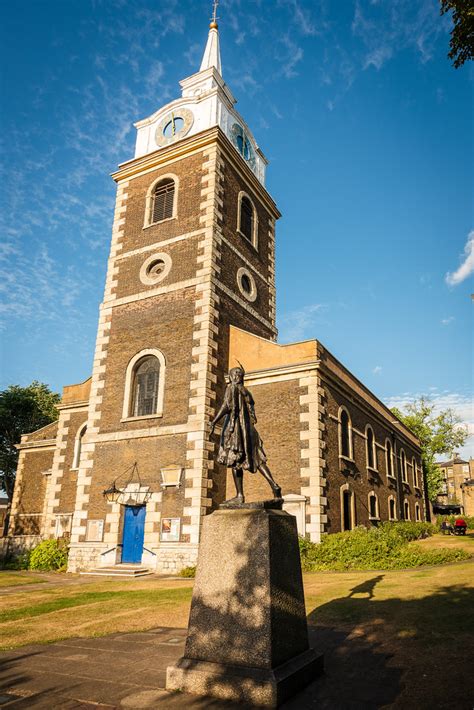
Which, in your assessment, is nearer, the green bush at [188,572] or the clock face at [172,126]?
the green bush at [188,572]

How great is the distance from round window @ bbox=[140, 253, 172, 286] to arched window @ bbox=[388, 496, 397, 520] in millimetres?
16468

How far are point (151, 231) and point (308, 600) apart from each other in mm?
17046

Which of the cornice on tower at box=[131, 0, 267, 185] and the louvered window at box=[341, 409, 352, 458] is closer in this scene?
the louvered window at box=[341, 409, 352, 458]

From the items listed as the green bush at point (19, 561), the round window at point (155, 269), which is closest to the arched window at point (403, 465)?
the round window at point (155, 269)

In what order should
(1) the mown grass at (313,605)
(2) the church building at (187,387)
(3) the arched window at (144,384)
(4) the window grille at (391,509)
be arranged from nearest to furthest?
(1) the mown grass at (313,605) < (2) the church building at (187,387) < (3) the arched window at (144,384) < (4) the window grille at (391,509)

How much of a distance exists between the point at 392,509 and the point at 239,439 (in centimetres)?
2265

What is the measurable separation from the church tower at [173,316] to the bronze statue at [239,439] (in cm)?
1023

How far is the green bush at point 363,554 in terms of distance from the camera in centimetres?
1468

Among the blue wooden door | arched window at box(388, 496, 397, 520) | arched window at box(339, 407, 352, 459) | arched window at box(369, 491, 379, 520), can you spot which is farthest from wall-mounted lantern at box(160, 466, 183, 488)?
arched window at box(388, 496, 397, 520)

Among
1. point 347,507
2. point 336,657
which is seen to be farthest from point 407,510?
point 336,657

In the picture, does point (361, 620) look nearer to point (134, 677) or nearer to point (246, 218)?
point (134, 677)

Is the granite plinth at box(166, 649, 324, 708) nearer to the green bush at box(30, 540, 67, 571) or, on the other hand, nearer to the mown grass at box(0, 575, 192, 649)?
the mown grass at box(0, 575, 192, 649)

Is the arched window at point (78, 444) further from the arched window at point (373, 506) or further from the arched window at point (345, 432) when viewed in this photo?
the arched window at point (373, 506)

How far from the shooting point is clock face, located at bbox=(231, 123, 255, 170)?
79.9ft
